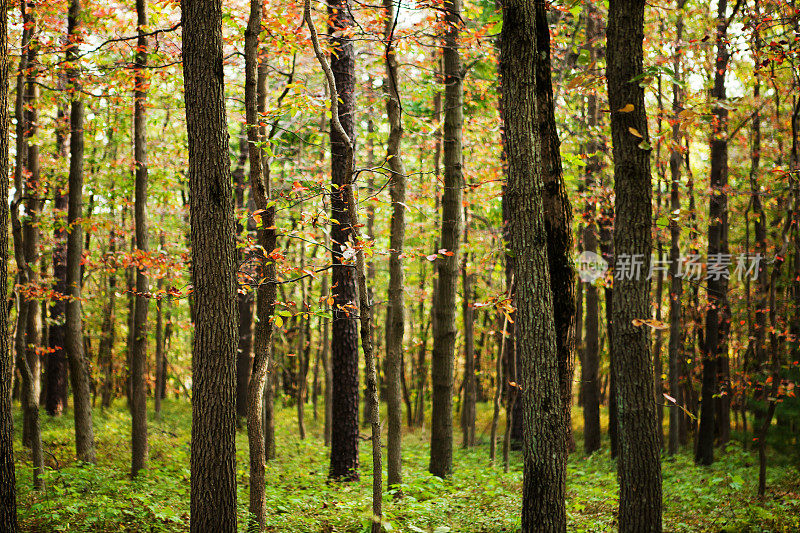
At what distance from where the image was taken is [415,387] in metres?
31.1

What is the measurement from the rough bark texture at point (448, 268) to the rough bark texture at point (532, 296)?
3960mm

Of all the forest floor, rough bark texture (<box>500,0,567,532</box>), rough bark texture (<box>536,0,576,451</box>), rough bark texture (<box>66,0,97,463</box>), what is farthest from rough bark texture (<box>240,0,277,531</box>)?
rough bark texture (<box>66,0,97,463</box>)

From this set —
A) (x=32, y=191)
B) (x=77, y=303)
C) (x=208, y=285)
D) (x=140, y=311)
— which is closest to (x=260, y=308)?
(x=208, y=285)

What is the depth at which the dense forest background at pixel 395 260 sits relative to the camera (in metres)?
4.76

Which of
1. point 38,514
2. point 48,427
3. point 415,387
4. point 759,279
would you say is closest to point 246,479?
point 38,514

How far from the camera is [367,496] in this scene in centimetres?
855

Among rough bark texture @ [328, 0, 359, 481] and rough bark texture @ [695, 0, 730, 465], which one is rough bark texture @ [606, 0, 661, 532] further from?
rough bark texture @ [695, 0, 730, 465]

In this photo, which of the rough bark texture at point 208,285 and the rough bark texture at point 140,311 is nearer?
the rough bark texture at point 208,285

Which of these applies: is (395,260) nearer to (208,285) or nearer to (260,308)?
(260,308)

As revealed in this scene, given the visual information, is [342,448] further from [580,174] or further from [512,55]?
[580,174]

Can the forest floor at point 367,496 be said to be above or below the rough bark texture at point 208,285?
below

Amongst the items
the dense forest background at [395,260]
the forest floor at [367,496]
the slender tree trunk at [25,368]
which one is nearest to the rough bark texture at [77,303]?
the dense forest background at [395,260]

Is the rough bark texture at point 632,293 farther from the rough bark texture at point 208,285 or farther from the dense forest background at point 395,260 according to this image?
the rough bark texture at point 208,285

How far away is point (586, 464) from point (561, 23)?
→ 9417 mm
